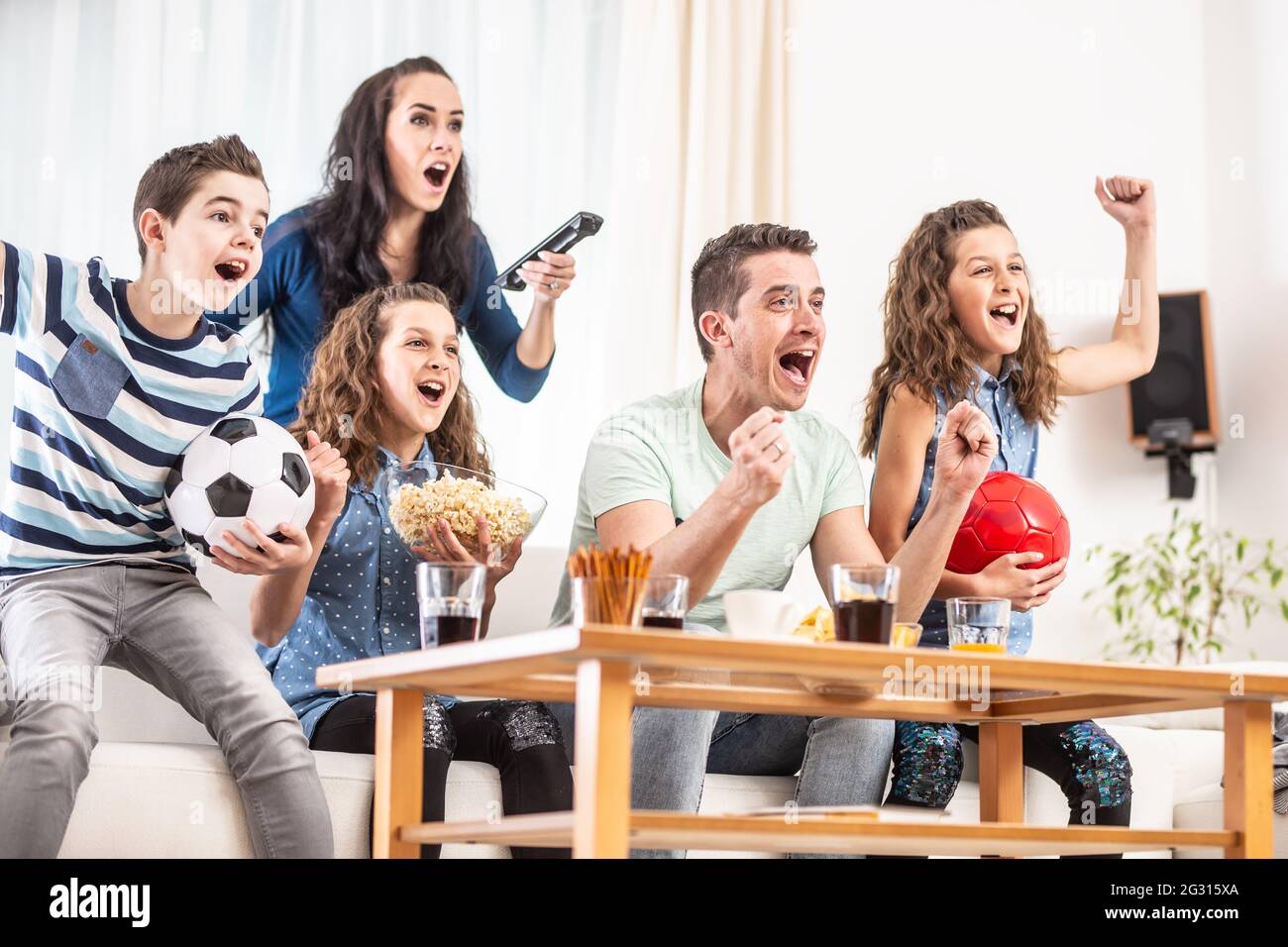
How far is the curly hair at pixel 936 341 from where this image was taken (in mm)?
2609

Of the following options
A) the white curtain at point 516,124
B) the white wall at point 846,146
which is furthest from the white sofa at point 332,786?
the white wall at point 846,146

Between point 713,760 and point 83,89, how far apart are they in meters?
2.05

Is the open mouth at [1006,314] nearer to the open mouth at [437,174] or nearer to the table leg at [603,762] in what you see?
the open mouth at [437,174]

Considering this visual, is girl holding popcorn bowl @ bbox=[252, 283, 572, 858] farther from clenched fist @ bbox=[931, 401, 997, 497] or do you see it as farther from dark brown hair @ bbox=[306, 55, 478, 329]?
clenched fist @ bbox=[931, 401, 997, 497]

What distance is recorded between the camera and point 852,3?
4051mm

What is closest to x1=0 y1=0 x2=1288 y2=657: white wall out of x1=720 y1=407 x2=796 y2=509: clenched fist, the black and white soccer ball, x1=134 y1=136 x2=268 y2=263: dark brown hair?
x1=134 y1=136 x2=268 y2=263: dark brown hair

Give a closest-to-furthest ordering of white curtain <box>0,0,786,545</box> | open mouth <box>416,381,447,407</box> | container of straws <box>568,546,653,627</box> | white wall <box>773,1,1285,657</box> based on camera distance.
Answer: container of straws <box>568,546,653,627</box> → open mouth <box>416,381,447,407</box> → white curtain <box>0,0,786,545</box> → white wall <box>773,1,1285,657</box>

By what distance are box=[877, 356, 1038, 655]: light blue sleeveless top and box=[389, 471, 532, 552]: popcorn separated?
2.41ft

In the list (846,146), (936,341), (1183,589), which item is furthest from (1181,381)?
(936,341)

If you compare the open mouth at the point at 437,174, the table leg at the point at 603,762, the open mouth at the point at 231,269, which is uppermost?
the open mouth at the point at 437,174

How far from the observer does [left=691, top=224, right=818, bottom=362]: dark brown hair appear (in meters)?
2.47

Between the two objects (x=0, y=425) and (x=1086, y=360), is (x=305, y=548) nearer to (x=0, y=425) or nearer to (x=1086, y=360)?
(x=0, y=425)

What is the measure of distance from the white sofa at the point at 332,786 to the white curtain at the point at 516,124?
835mm
